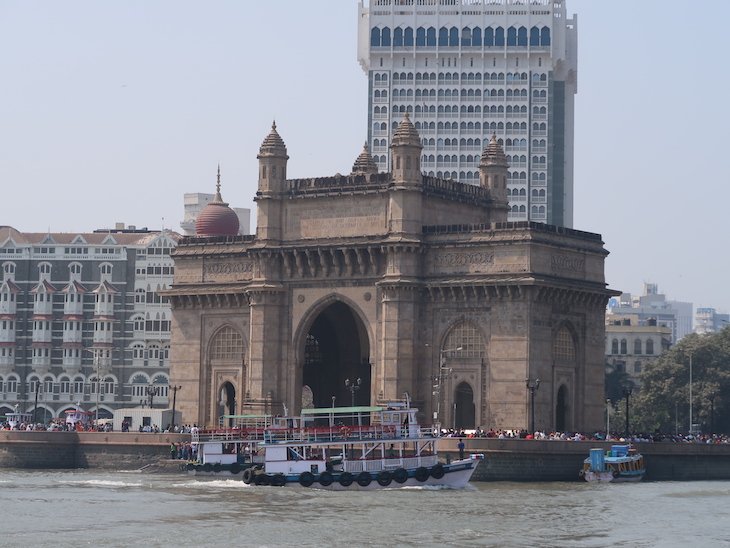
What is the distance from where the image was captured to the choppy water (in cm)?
6594

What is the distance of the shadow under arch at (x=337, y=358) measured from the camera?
110 metres

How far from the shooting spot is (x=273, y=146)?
10738 centimetres

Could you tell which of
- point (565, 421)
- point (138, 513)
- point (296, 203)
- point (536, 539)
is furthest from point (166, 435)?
point (536, 539)

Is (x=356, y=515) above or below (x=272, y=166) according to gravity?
below

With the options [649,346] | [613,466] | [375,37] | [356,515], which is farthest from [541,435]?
[375,37]

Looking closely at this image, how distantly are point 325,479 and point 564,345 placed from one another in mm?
Answer: 20949

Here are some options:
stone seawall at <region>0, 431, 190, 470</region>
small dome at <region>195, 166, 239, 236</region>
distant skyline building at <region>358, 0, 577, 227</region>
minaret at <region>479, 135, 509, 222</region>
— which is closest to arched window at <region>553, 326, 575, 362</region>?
minaret at <region>479, 135, 509, 222</region>

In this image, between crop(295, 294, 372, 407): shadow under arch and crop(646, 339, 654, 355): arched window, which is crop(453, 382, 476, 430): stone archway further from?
crop(646, 339, 654, 355): arched window

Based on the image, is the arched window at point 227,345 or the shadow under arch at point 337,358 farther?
the arched window at point 227,345

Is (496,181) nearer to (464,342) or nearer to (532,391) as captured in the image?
(464,342)

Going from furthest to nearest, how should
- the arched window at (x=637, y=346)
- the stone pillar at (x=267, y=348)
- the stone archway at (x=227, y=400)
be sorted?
the arched window at (x=637, y=346), the stone archway at (x=227, y=400), the stone pillar at (x=267, y=348)

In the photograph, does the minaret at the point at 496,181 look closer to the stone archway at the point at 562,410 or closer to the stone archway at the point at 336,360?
the stone archway at the point at 336,360

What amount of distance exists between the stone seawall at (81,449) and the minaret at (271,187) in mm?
13426

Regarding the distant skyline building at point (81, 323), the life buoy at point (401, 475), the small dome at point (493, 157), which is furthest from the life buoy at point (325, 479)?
the distant skyline building at point (81, 323)
